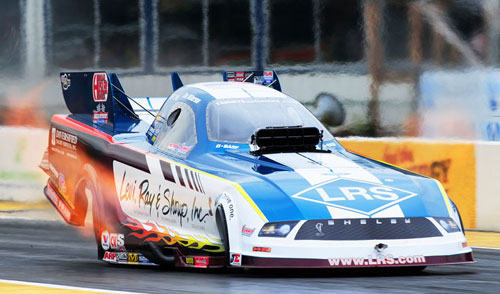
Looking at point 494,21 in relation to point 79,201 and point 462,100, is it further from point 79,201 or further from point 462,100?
point 79,201

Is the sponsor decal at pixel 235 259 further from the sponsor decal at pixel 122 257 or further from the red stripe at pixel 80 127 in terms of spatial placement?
the red stripe at pixel 80 127

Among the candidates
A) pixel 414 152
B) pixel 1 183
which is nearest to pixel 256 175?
pixel 414 152

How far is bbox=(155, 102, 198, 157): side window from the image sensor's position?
30.9 feet

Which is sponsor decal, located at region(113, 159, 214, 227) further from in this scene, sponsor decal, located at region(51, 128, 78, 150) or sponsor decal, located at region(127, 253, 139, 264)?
sponsor decal, located at region(51, 128, 78, 150)

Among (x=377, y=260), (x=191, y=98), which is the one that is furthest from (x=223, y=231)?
(x=191, y=98)

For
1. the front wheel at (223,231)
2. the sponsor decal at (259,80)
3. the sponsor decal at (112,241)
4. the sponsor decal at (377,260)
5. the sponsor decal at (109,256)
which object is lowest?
the sponsor decal at (109,256)

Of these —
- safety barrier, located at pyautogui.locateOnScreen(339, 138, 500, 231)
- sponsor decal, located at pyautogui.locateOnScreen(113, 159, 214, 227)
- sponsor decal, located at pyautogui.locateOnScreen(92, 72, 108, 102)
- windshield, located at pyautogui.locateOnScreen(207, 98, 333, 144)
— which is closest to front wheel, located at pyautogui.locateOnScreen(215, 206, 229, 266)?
sponsor decal, located at pyautogui.locateOnScreen(113, 159, 214, 227)

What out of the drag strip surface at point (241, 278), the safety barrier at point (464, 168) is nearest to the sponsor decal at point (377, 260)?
the drag strip surface at point (241, 278)

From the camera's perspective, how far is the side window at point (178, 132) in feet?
30.9

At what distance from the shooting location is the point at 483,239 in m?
12.3

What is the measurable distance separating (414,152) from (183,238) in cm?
537

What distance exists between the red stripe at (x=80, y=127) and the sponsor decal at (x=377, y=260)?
315cm

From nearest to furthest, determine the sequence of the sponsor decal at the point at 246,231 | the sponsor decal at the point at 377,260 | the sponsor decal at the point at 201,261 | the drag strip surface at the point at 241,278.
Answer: the drag strip surface at the point at 241,278, the sponsor decal at the point at 377,260, the sponsor decal at the point at 246,231, the sponsor decal at the point at 201,261

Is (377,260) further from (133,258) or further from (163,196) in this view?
(133,258)
